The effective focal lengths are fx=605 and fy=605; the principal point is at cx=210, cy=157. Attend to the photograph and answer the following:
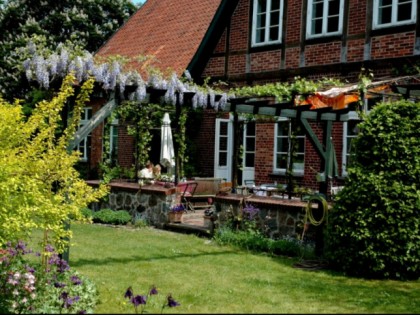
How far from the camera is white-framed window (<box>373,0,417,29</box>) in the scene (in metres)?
13.1

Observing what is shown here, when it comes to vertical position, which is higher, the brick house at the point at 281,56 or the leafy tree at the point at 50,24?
the leafy tree at the point at 50,24

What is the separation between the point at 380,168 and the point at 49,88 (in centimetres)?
525

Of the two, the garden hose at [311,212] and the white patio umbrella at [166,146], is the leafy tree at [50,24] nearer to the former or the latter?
the white patio umbrella at [166,146]

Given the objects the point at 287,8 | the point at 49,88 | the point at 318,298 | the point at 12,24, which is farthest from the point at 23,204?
the point at 12,24

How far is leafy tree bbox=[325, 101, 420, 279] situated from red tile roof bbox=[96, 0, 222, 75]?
32.5ft

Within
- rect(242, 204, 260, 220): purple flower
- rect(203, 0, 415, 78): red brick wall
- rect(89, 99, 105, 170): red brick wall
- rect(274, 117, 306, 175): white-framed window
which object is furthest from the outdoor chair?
rect(89, 99, 105, 170): red brick wall

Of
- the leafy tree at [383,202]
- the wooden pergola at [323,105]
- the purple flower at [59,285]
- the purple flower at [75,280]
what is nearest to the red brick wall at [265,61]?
the wooden pergola at [323,105]

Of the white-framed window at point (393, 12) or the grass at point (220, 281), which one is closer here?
the grass at point (220, 281)

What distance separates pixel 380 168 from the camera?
29.0 ft

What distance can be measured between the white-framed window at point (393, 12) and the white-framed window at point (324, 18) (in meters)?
0.94

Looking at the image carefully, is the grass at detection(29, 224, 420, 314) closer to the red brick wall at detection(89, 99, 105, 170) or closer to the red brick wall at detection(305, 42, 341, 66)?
the red brick wall at detection(305, 42, 341, 66)

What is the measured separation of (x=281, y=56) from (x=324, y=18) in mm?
1553

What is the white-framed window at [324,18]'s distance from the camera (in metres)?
14.5

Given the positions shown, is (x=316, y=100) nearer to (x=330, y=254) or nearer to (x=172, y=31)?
(x=330, y=254)
